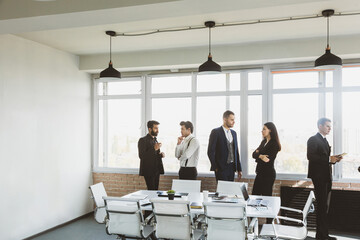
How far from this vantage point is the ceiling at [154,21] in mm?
3293

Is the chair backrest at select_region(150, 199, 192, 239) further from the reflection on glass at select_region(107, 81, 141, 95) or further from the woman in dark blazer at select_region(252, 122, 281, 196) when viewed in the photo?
the reflection on glass at select_region(107, 81, 141, 95)

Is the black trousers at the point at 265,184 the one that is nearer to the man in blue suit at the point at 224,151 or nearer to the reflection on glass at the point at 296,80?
the man in blue suit at the point at 224,151

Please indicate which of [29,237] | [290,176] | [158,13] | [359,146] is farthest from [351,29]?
[29,237]

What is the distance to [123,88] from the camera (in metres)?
7.33

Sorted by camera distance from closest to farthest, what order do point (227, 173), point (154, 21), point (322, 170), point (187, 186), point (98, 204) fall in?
point (154, 21), point (98, 204), point (322, 170), point (187, 186), point (227, 173)

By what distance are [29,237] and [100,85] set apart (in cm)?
333

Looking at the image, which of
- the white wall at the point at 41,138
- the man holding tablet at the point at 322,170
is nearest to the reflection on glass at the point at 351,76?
the man holding tablet at the point at 322,170

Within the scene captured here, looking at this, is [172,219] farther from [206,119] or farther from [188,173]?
[206,119]

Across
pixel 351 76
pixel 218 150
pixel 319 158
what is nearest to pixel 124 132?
pixel 218 150

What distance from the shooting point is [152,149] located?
6164 millimetres

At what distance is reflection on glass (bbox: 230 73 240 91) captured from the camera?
655 cm

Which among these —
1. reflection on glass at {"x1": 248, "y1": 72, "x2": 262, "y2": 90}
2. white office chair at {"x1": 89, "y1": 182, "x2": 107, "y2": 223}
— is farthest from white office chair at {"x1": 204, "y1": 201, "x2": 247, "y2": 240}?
reflection on glass at {"x1": 248, "y1": 72, "x2": 262, "y2": 90}

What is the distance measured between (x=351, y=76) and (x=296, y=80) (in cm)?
91

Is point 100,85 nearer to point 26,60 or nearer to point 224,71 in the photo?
point 26,60
